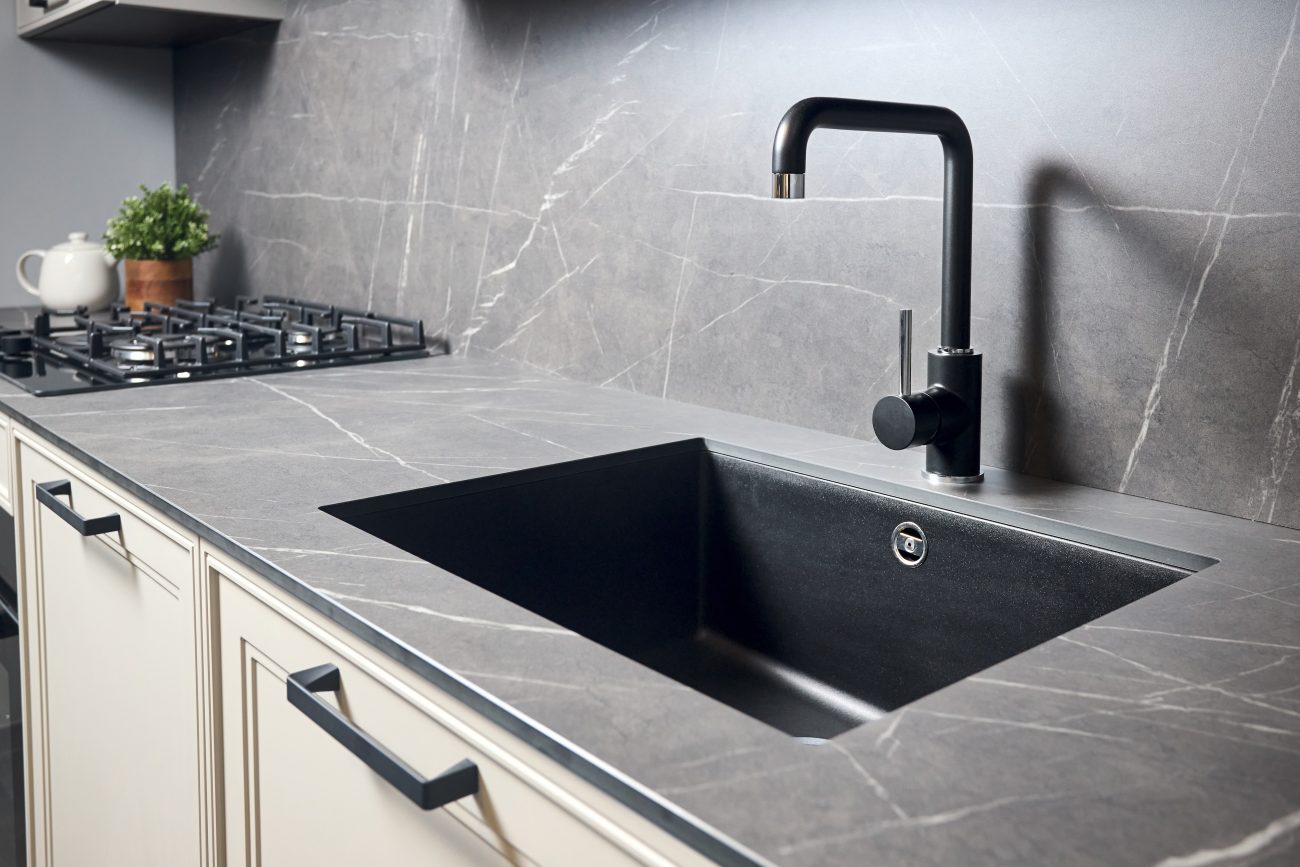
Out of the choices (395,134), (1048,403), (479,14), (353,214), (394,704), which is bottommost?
(394,704)

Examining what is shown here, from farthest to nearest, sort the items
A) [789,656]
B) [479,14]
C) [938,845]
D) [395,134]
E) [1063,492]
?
[395,134]
[479,14]
[789,656]
[1063,492]
[938,845]

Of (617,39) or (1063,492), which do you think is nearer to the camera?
(1063,492)

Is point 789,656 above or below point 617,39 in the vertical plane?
below

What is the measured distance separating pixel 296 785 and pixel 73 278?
181 cm

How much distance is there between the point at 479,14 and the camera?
73.0 inches

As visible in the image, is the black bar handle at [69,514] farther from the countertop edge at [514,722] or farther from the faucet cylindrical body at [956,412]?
the faucet cylindrical body at [956,412]

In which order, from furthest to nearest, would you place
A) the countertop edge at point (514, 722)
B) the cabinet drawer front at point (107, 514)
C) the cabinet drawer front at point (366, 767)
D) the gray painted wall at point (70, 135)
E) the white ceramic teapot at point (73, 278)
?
the gray painted wall at point (70, 135) < the white ceramic teapot at point (73, 278) < the cabinet drawer front at point (107, 514) < the cabinet drawer front at point (366, 767) < the countertop edge at point (514, 722)

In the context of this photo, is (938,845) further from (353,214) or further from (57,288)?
(57,288)

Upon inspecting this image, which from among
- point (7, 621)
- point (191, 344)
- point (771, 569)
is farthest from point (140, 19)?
point (771, 569)

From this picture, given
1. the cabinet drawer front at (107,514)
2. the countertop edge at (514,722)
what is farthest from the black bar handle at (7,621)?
the countertop edge at (514,722)

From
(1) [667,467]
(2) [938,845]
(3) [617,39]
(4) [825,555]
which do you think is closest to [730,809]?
(2) [938,845]

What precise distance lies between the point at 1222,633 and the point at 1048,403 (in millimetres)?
405

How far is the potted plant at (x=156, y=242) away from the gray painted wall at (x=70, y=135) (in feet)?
1.15

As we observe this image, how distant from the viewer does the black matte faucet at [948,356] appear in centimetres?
106
